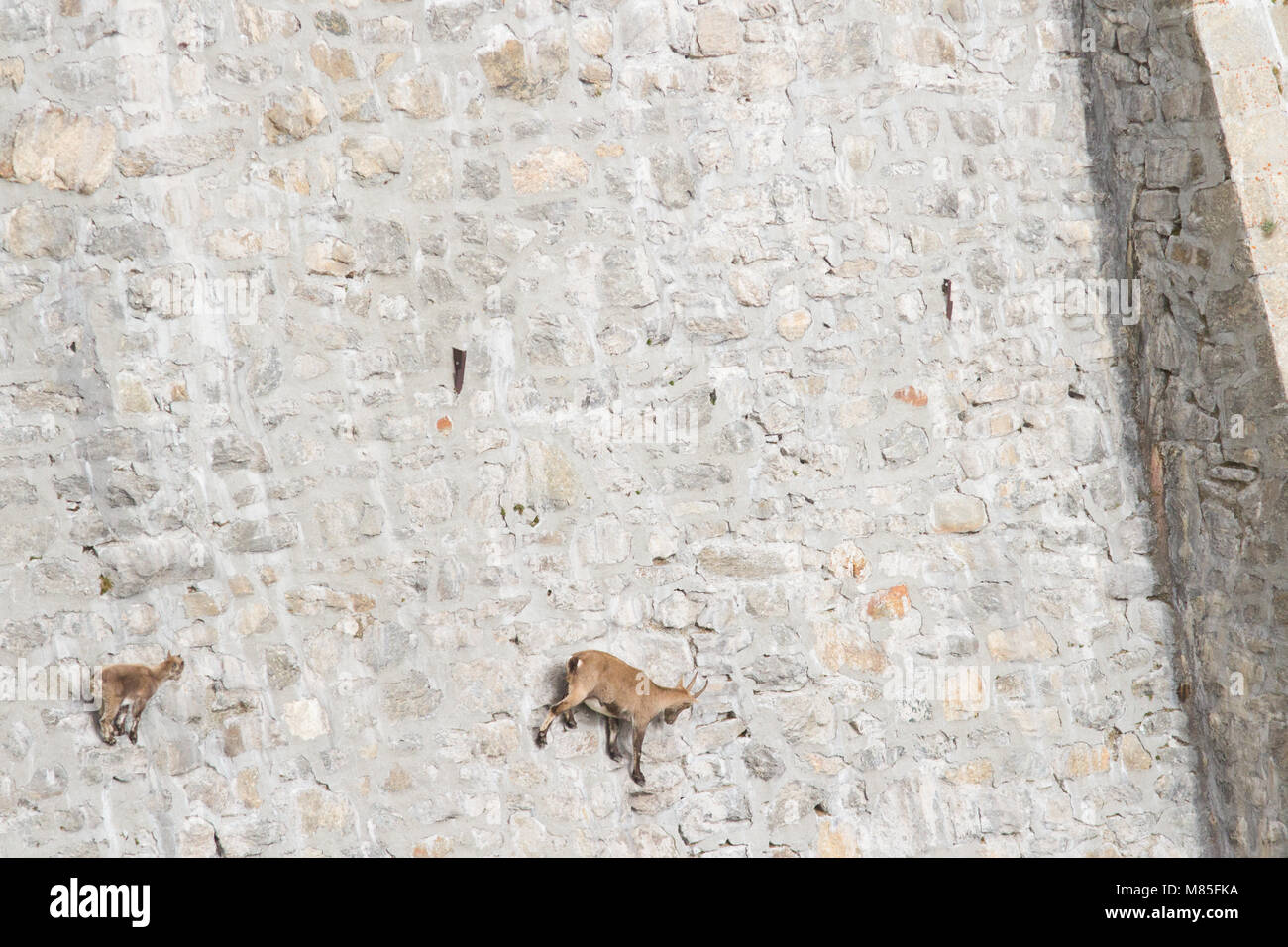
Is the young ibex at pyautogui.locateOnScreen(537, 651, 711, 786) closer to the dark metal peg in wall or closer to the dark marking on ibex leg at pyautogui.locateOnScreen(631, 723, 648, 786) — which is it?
the dark marking on ibex leg at pyautogui.locateOnScreen(631, 723, 648, 786)

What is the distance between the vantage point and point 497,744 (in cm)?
333

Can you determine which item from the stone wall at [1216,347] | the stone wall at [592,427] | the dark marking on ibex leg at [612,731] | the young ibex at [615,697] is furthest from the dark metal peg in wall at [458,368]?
the stone wall at [1216,347]

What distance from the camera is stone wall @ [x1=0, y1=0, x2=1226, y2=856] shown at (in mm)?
3086

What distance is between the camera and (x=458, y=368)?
10.9 ft

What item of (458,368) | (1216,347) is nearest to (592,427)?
(458,368)

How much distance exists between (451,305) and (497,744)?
130 cm

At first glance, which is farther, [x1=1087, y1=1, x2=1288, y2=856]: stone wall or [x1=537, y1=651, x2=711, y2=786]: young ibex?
[x1=1087, y1=1, x2=1288, y2=856]: stone wall

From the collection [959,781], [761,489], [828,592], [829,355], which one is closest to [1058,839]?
[959,781]

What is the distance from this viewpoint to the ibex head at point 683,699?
3395mm

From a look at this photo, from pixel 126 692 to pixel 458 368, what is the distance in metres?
1.27

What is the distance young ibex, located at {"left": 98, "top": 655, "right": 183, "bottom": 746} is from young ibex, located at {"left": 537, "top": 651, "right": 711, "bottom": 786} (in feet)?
3.54

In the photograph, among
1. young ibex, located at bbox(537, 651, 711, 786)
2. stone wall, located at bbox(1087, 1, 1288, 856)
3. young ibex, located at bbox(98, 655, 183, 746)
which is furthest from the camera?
stone wall, located at bbox(1087, 1, 1288, 856)

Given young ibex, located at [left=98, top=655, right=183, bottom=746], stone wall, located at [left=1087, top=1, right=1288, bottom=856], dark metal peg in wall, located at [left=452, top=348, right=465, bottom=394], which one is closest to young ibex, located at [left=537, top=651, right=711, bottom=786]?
dark metal peg in wall, located at [left=452, top=348, right=465, bottom=394]

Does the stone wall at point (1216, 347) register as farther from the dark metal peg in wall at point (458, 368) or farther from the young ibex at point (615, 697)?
the dark metal peg in wall at point (458, 368)
